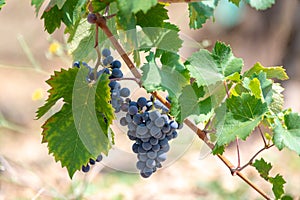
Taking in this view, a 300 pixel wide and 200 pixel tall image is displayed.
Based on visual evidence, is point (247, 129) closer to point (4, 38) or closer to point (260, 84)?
point (260, 84)

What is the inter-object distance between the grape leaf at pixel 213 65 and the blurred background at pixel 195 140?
1.33 metres

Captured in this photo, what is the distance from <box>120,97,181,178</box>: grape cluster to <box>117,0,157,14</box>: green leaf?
24cm

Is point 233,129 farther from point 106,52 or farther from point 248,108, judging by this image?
point 106,52

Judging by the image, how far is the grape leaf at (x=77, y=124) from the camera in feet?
2.70

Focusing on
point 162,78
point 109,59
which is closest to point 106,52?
point 109,59

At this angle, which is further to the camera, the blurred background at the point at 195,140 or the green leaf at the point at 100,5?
the blurred background at the point at 195,140

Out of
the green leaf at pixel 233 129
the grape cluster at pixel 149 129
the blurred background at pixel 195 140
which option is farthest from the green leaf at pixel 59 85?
the blurred background at pixel 195 140

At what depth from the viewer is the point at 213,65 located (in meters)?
0.87

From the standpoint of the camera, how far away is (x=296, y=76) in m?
3.76

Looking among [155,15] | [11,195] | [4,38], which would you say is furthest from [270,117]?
[4,38]

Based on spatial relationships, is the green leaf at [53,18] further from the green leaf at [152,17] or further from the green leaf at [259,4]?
the green leaf at [259,4]

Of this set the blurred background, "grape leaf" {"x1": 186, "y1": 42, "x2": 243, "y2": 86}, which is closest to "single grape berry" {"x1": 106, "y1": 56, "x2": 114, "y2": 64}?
"grape leaf" {"x1": 186, "y1": 42, "x2": 243, "y2": 86}

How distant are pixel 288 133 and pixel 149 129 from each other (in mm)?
210

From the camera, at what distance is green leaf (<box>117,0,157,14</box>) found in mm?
646
